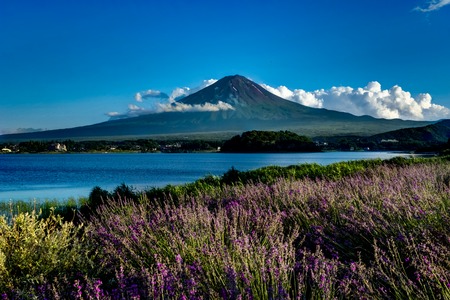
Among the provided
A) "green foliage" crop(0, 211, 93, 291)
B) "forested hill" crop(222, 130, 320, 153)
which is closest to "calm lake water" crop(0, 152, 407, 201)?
"green foliage" crop(0, 211, 93, 291)

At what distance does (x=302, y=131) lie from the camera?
7712 inches

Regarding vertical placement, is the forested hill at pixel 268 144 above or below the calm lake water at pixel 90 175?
above

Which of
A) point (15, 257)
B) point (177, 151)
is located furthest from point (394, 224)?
point (177, 151)

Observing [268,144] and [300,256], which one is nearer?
[300,256]

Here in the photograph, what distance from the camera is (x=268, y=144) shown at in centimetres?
11888

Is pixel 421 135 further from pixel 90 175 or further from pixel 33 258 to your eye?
pixel 33 258

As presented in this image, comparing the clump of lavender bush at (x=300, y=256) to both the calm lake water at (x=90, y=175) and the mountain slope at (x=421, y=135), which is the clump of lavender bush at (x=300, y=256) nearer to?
the calm lake water at (x=90, y=175)

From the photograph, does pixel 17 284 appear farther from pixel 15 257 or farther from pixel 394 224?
pixel 394 224

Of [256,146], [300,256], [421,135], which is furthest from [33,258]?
[421,135]

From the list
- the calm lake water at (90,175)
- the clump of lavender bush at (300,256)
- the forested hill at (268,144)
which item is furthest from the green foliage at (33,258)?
the forested hill at (268,144)

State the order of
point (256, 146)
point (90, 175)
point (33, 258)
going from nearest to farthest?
point (33, 258)
point (90, 175)
point (256, 146)

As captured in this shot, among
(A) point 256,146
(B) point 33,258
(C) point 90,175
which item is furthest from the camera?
(A) point 256,146

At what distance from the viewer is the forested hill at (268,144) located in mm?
117062

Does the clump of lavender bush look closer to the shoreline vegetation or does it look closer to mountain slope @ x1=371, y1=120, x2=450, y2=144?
the shoreline vegetation
